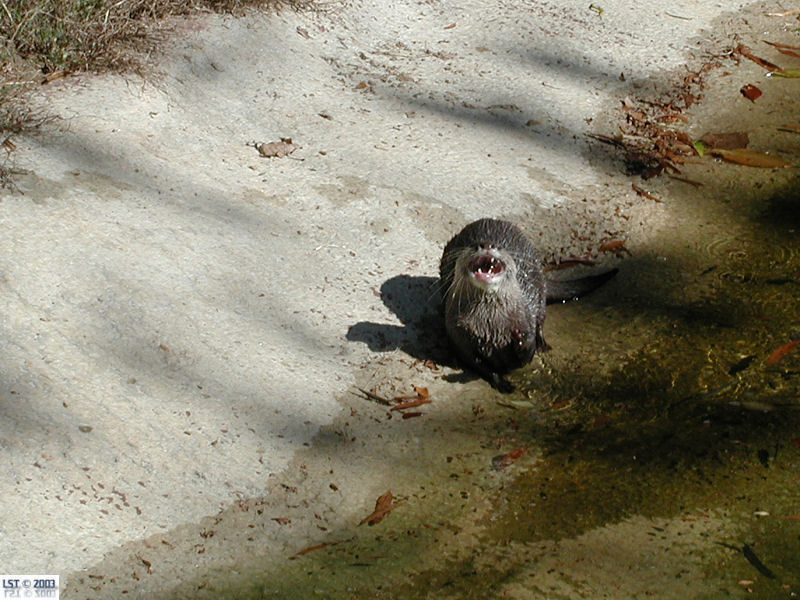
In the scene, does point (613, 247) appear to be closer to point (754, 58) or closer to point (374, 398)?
point (374, 398)

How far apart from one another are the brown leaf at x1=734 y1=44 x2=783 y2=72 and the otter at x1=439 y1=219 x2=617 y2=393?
2.77 metres

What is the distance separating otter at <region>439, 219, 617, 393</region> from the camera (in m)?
3.77

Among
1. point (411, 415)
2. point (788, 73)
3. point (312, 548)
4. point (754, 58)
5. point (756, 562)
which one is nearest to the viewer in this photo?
point (756, 562)

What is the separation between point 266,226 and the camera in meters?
4.28

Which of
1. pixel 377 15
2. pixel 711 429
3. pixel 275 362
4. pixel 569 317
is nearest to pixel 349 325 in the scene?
pixel 275 362

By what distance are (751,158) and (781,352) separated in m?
1.61

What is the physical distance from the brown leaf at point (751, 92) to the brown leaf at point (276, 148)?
8.83ft

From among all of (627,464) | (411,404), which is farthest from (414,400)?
(627,464)

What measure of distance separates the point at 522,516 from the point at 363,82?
2.94 metres

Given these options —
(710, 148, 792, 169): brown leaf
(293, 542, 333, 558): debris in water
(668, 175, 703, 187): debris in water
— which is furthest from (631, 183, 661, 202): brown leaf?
(293, 542, 333, 558): debris in water

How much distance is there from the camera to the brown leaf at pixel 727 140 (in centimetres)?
518

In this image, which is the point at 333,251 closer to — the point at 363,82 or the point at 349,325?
the point at 349,325

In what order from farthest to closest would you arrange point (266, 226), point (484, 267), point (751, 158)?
point (751, 158), point (266, 226), point (484, 267)

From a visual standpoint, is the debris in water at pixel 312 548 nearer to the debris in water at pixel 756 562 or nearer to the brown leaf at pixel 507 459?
the brown leaf at pixel 507 459
